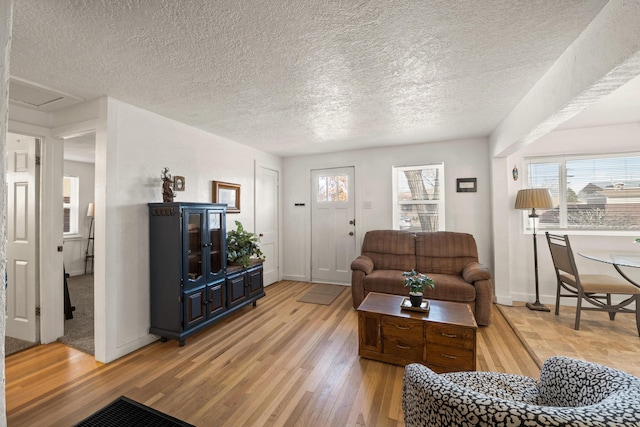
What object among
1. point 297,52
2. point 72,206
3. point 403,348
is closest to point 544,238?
point 403,348

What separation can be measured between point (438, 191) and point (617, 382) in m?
3.46

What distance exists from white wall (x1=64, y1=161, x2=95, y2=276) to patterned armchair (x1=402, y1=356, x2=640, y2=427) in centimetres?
692

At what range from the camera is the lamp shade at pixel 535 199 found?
10.7 feet

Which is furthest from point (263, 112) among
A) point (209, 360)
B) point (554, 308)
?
point (554, 308)

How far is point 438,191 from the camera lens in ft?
13.7

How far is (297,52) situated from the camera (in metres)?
1.74

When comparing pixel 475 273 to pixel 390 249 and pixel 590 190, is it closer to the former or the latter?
pixel 390 249

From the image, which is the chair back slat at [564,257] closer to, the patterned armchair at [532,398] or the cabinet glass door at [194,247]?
the patterned armchair at [532,398]

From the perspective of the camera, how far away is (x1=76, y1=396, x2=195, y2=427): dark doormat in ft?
5.36

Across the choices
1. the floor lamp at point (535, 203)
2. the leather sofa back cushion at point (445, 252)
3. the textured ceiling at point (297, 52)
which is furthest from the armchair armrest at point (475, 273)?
the textured ceiling at point (297, 52)

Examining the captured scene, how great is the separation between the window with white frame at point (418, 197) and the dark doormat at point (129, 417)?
362cm

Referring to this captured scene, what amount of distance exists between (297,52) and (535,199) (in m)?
3.34

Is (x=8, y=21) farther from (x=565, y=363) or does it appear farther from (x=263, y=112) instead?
(x=565, y=363)

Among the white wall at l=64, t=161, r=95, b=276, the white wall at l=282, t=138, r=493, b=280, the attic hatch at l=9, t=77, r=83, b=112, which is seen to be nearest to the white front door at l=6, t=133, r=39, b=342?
the attic hatch at l=9, t=77, r=83, b=112
